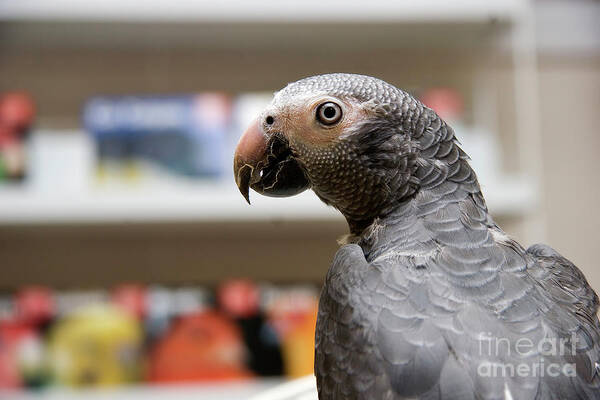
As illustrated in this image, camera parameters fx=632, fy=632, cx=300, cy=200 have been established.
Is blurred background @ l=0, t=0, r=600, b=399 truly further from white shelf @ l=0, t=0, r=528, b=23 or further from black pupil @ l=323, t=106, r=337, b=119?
black pupil @ l=323, t=106, r=337, b=119

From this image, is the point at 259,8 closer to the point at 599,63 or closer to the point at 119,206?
the point at 119,206

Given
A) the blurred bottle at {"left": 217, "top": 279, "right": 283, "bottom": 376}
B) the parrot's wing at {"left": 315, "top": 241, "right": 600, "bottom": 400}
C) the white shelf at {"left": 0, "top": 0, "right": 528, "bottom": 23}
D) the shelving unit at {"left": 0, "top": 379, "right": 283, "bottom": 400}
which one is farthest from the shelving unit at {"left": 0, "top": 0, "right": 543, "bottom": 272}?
the parrot's wing at {"left": 315, "top": 241, "right": 600, "bottom": 400}

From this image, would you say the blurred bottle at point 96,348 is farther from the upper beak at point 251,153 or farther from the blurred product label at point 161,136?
the upper beak at point 251,153

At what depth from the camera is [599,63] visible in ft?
4.87

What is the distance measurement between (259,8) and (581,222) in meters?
0.88

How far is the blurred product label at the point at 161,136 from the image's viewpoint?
1.16 m

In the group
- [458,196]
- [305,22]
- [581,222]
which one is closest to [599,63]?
[581,222]

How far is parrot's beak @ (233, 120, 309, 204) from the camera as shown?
0.60m

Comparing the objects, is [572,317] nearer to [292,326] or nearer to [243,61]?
[292,326]

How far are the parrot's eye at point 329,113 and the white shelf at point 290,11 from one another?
0.63 meters

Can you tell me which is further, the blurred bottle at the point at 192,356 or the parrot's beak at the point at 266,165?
the blurred bottle at the point at 192,356

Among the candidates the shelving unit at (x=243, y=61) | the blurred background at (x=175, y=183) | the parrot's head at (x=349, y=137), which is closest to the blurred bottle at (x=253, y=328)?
the blurred background at (x=175, y=183)

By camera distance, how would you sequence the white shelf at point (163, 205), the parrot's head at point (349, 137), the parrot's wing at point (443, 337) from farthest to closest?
the white shelf at point (163, 205), the parrot's head at point (349, 137), the parrot's wing at point (443, 337)

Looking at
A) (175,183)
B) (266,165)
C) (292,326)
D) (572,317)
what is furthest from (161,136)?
(572,317)
